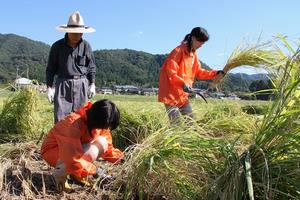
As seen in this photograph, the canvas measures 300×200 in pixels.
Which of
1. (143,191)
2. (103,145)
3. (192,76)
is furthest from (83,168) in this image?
(192,76)

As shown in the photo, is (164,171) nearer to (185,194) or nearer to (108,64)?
(185,194)

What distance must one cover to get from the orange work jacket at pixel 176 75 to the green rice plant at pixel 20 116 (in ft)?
5.45

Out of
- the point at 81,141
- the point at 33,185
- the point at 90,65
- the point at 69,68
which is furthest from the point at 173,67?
the point at 33,185

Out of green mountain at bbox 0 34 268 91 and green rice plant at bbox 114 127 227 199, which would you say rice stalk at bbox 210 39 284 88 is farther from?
green mountain at bbox 0 34 268 91

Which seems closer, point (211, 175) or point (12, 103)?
point (211, 175)

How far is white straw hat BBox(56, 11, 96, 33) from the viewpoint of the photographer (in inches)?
174

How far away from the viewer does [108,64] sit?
112938 millimetres

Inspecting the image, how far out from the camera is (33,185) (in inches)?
129

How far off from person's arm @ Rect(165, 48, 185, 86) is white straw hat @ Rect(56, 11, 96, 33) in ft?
2.59

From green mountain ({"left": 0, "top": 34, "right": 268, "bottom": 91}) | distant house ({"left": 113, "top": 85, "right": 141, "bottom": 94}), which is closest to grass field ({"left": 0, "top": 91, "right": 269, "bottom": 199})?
distant house ({"left": 113, "top": 85, "right": 141, "bottom": 94})

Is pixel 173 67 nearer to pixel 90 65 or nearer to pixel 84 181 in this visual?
pixel 90 65

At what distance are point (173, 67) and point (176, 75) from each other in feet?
Result: 0.28

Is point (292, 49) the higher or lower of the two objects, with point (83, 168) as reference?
higher

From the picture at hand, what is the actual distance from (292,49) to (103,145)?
57.8 inches
